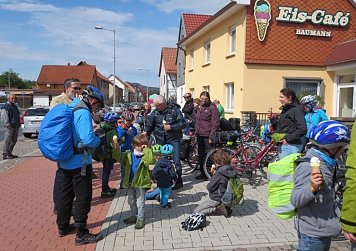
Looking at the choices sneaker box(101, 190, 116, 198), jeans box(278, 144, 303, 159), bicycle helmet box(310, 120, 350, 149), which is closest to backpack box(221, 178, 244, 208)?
jeans box(278, 144, 303, 159)

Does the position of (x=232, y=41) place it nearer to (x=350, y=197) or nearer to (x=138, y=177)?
(x=138, y=177)

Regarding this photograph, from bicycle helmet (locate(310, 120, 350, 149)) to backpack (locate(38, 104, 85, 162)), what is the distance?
2753mm

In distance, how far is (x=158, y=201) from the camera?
601 centimetres

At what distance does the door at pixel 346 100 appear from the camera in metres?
14.6

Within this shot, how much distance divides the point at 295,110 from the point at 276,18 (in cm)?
1017

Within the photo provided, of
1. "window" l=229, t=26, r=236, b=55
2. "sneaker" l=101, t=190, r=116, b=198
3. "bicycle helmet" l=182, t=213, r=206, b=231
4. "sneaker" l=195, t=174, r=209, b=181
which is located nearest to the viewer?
"bicycle helmet" l=182, t=213, r=206, b=231

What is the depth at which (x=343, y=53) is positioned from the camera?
1433 cm

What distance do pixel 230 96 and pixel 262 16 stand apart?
4.22 meters

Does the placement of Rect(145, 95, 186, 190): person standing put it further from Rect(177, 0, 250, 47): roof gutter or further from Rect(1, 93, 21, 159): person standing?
Rect(177, 0, 250, 47): roof gutter

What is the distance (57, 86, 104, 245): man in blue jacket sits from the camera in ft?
13.3

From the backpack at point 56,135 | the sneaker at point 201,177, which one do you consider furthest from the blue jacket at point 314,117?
the backpack at point 56,135

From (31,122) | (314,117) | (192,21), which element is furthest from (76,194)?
(192,21)

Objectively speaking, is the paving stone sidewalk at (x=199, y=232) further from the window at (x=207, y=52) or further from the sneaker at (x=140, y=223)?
the window at (x=207, y=52)

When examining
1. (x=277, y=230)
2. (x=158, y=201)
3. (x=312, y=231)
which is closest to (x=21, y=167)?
(x=158, y=201)
